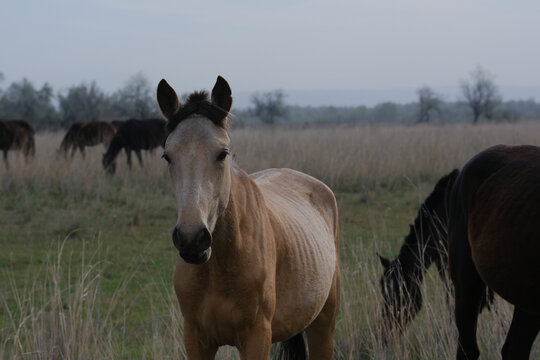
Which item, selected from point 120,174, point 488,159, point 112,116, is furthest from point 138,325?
point 112,116

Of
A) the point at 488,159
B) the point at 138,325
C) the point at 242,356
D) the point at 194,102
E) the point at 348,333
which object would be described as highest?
the point at 194,102

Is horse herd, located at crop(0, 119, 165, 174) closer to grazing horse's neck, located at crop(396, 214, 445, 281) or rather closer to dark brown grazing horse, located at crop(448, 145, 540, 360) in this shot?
grazing horse's neck, located at crop(396, 214, 445, 281)

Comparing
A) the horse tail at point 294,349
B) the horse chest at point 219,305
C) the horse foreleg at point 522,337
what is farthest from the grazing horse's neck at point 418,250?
the horse chest at point 219,305

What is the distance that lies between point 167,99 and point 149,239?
6368 mm

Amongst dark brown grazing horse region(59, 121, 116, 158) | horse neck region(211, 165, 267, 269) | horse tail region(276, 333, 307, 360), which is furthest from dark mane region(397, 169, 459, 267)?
dark brown grazing horse region(59, 121, 116, 158)

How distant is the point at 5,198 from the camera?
35.0 feet

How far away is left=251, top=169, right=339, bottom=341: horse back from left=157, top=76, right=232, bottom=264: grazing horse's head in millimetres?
636

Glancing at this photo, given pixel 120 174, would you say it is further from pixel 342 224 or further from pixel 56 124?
pixel 56 124

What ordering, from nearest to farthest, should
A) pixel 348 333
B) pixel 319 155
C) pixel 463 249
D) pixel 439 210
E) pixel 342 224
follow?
1. pixel 463 249
2. pixel 348 333
3. pixel 439 210
4. pixel 342 224
5. pixel 319 155

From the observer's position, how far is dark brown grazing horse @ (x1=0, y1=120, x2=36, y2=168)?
611 inches

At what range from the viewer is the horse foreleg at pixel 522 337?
10.6 feet

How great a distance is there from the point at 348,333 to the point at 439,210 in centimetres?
180

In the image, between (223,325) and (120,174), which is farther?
(120,174)

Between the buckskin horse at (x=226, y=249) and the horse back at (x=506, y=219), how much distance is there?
3.02ft
